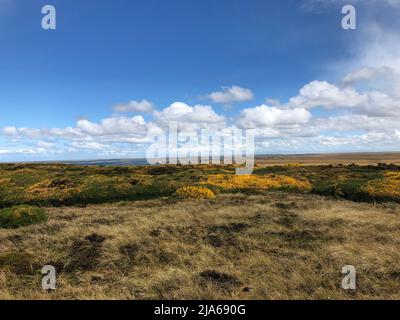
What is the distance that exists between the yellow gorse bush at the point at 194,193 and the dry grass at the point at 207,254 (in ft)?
18.9

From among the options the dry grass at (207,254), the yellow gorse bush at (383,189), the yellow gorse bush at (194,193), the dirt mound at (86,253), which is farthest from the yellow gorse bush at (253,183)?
the dirt mound at (86,253)

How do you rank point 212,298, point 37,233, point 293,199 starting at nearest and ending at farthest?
point 212,298
point 37,233
point 293,199

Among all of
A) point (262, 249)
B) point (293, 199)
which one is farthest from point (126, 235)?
point (293, 199)

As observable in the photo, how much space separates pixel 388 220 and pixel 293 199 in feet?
29.6

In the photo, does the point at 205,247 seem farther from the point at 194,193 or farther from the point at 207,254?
the point at 194,193

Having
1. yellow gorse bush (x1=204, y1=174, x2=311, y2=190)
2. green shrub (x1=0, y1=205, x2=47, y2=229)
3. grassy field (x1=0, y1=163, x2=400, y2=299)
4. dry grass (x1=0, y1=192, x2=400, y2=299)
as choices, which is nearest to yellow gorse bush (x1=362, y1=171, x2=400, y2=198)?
grassy field (x1=0, y1=163, x2=400, y2=299)

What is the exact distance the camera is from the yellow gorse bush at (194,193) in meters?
26.3

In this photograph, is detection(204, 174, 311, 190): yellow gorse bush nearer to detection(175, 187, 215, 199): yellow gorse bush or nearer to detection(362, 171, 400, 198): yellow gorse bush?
detection(175, 187, 215, 199): yellow gorse bush

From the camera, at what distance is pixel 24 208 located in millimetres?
18703

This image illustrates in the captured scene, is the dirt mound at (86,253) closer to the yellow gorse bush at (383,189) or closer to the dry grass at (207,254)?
the dry grass at (207,254)

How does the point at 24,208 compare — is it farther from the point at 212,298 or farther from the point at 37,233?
the point at 212,298

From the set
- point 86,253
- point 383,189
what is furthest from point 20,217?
point 383,189
